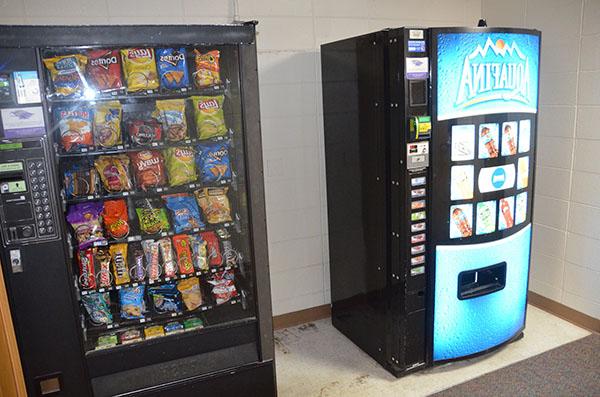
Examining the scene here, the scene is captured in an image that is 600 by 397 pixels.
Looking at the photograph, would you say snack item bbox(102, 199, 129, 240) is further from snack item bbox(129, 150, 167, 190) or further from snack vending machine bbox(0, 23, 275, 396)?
snack item bbox(129, 150, 167, 190)

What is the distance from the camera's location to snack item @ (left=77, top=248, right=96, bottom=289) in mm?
2191

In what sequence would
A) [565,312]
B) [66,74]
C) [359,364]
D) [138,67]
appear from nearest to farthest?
[66,74], [138,67], [359,364], [565,312]

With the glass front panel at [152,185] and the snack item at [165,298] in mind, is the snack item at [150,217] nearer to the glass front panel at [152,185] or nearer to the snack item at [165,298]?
the glass front panel at [152,185]

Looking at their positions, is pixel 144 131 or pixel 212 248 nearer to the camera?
pixel 144 131

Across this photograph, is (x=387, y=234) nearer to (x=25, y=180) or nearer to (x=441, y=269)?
(x=441, y=269)

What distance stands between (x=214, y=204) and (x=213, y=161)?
0.22 metres

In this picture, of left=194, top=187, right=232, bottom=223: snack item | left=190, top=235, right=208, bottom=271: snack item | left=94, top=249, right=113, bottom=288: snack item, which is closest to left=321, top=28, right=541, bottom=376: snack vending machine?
left=194, top=187, right=232, bottom=223: snack item

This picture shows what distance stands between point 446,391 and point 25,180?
7.45ft

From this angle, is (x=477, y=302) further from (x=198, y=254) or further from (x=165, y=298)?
(x=165, y=298)

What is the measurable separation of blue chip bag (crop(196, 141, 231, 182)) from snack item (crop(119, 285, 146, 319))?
0.65 meters

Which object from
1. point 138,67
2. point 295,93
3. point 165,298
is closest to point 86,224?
point 165,298

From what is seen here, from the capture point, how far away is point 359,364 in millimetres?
2846

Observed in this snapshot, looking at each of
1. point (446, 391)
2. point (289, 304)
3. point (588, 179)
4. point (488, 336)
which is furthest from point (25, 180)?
point (588, 179)

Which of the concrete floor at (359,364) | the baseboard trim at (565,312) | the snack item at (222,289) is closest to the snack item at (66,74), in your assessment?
the snack item at (222,289)
